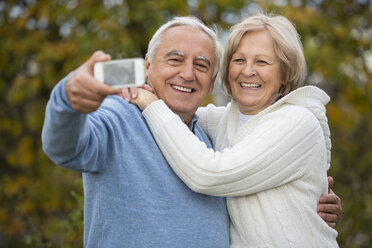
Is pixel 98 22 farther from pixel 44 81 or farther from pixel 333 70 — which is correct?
pixel 333 70

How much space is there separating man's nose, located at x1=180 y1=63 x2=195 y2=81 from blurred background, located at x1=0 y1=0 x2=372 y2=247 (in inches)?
80.7

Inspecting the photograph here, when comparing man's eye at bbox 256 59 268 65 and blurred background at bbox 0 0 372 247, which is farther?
blurred background at bbox 0 0 372 247

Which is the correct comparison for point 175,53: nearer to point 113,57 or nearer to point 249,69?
point 249,69

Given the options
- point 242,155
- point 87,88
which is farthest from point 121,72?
point 242,155

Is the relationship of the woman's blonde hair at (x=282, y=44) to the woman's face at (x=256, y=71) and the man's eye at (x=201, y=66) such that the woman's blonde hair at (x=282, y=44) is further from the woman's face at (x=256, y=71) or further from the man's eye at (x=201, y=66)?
the man's eye at (x=201, y=66)

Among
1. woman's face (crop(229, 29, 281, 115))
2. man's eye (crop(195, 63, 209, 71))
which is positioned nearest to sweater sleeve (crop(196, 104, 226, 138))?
woman's face (crop(229, 29, 281, 115))

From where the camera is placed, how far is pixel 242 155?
2.14m

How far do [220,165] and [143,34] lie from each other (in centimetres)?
320

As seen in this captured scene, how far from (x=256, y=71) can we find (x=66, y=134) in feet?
3.99

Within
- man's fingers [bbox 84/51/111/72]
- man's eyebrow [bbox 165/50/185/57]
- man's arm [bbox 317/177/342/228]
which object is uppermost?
man's fingers [bbox 84/51/111/72]

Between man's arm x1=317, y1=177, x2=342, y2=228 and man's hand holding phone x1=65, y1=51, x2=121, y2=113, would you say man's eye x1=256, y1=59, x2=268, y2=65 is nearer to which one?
man's arm x1=317, y1=177, x2=342, y2=228

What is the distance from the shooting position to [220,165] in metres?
2.11

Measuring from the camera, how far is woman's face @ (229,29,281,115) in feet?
8.23

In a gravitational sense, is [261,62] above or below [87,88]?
below
